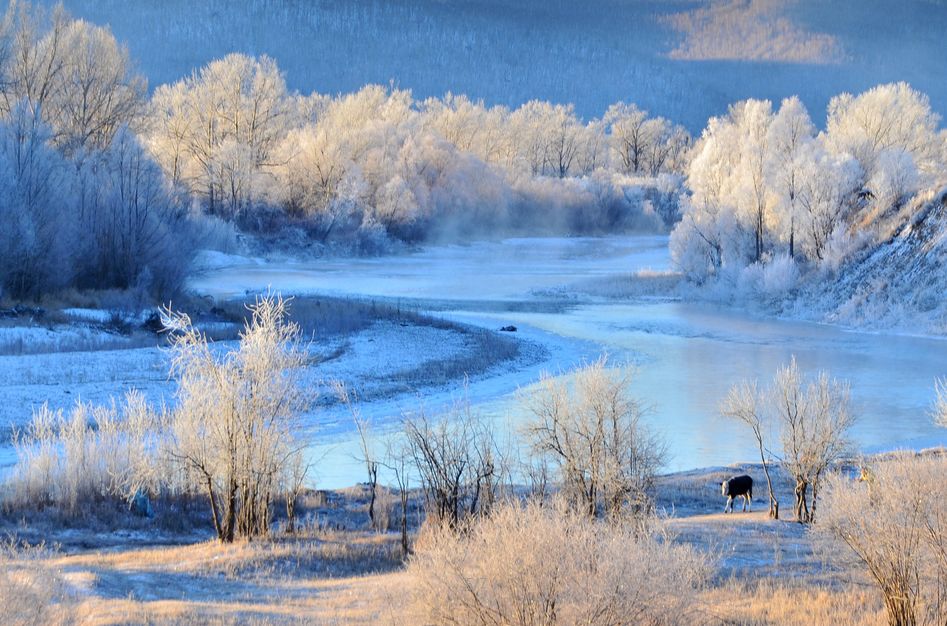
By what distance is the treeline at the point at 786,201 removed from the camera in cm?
4031

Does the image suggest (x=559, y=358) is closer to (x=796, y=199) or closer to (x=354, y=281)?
(x=796, y=199)

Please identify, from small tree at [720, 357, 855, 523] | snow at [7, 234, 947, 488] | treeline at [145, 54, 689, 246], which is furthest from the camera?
treeline at [145, 54, 689, 246]

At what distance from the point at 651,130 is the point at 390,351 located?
10008cm

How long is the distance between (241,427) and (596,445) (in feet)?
15.3

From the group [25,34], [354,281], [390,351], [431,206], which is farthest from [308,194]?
[390,351]

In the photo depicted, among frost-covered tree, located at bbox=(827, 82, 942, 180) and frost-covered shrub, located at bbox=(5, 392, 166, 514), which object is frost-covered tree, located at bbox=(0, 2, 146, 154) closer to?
frost-covered shrub, located at bbox=(5, 392, 166, 514)

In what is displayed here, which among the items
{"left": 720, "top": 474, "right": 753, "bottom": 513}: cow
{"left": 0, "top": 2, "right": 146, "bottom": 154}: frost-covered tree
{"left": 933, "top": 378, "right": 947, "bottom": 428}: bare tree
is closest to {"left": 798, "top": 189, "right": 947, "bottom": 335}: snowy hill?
{"left": 933, "top": 378, "right": 947, "bottom": 428}: bare tree

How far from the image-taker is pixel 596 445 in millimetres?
13844

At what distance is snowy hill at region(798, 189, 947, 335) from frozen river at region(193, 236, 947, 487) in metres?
1.64

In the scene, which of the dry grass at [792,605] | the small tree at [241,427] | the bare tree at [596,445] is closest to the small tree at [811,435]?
the bare tree at [596,445]

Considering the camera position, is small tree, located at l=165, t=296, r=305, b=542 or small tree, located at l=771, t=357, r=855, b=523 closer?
small tree, located at l=165, t=296, r=305, b=542

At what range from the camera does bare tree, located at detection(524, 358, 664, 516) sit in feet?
43.7

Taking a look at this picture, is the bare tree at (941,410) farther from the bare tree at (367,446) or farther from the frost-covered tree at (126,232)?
the frost-covered tree at (126,232)

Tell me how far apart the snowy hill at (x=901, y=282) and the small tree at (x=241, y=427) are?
26295mm
